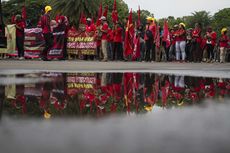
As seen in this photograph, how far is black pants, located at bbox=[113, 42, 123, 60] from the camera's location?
2056cm

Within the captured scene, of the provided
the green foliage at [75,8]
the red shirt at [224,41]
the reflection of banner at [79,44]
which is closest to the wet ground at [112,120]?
the reflection of banner at [79,44]

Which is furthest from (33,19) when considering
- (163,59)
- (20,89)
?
(20,89)

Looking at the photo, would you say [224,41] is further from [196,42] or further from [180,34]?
[180,34]

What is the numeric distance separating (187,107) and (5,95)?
228 centimetres

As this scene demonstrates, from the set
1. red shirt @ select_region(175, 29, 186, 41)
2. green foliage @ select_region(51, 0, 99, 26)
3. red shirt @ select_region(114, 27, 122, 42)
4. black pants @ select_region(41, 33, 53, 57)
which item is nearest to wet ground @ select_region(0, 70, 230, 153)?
black pants @ select_region(41, 33, 53, 57)

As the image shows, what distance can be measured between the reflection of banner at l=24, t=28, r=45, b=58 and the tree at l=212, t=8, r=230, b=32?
8186cm

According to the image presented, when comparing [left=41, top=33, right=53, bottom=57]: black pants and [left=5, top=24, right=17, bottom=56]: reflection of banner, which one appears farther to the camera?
[left=5, top=24, right=17, bottom=56]: reflection of banner

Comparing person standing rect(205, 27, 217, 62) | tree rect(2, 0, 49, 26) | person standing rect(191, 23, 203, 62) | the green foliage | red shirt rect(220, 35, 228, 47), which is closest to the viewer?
person standing rect(191, 23, 203, 62)

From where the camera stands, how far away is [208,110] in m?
4.63

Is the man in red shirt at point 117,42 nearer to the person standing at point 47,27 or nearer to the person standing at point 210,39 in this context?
the person standing at point 47,27

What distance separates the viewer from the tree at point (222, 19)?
101375mm

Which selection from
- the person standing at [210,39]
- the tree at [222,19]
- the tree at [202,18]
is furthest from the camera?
the tree at [222,19]

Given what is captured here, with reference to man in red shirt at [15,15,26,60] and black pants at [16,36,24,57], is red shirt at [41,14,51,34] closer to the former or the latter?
man in red shirt at [15,15,26,60]

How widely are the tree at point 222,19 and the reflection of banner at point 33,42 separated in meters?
81.9
